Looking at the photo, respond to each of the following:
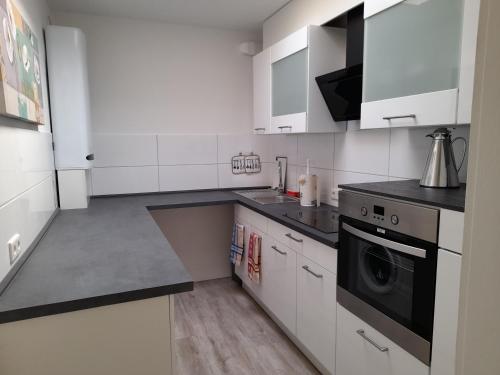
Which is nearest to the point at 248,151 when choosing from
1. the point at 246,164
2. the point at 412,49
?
the point at 246,164

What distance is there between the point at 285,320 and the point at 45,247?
1438mm

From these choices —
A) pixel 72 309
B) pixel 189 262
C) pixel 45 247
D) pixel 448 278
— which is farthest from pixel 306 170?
pixel 72 309

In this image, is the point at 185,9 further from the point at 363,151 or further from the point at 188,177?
the point at 363,151

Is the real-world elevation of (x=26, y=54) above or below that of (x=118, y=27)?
below

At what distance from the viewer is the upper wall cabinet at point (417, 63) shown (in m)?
1.28

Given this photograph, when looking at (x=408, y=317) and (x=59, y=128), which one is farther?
(x=59, y=128)

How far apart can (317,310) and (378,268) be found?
20.6 inches

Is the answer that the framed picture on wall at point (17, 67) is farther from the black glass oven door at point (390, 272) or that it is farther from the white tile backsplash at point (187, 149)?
the black glass oven door at point (390, 272)

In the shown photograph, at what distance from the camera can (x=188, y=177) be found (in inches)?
125

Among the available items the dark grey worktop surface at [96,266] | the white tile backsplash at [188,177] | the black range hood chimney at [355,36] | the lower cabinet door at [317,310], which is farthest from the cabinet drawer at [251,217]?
the black range hood chimney at [355,36]

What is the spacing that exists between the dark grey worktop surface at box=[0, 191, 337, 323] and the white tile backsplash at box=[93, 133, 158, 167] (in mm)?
690

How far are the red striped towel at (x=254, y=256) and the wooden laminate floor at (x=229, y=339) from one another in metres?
0.31

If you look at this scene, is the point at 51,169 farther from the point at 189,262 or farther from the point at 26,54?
the point at 189,262

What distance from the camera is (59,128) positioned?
7.66ft
